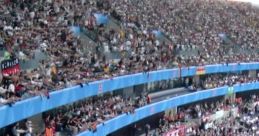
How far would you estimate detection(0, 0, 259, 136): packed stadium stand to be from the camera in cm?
2277

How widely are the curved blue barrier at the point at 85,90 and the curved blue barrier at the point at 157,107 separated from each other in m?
1.52

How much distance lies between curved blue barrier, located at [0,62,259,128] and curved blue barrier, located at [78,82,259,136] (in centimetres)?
152

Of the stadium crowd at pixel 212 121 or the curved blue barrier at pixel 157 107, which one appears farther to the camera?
the stadium crowd at pixel 212 121

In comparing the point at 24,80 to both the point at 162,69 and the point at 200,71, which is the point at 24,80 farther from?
the point at 200,71

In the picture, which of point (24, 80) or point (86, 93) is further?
point (86, 93)

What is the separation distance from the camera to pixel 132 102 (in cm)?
3216

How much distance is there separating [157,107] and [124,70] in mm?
4248

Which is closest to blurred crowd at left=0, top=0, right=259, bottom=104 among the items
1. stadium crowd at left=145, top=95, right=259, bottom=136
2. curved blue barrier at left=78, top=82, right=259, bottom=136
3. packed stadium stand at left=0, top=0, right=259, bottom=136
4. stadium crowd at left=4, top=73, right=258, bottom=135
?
packed stadium stand at left=0, top=0, right=259, bottom=136

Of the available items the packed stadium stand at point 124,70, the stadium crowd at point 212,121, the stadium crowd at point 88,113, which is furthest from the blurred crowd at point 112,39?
the stadium crowd at point 212,121

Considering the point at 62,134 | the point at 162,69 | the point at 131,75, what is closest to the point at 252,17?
the point at 162,69

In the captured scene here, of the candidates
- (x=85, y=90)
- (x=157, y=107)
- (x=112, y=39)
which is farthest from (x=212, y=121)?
(x=85, y=90)

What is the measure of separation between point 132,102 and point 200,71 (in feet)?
34.9

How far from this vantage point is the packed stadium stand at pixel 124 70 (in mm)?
22766

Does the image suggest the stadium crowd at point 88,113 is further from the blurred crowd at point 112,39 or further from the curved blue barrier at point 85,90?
the blurred crowd at point 112,39
